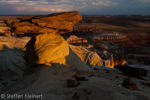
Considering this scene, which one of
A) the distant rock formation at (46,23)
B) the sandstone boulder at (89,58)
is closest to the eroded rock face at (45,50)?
the distant rock formation at (46,23)

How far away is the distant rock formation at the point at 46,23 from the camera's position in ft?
21.0

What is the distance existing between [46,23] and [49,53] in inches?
113

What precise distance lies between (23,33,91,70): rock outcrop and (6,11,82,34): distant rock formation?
1.90 metres

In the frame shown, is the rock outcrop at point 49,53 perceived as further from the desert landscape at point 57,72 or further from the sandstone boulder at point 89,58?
the sandstone boulder at point 89,58

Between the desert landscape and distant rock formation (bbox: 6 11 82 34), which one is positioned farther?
distant rock formation (bbox: 6 11 82 34)

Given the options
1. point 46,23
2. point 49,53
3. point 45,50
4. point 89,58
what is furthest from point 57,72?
point 89,58

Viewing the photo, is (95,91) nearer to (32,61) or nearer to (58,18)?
(32,61)

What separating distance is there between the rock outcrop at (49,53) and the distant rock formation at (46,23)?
74.9 inches

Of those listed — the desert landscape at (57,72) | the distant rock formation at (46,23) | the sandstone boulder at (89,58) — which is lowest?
the sandstone boulder at (89,58)

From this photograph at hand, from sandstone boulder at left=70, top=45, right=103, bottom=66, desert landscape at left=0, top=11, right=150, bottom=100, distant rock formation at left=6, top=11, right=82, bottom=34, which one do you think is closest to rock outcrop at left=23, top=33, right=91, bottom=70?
desert landscape at left=0, top=11, right=150, bottom=100

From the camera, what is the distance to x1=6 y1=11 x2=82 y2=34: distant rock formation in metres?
6.39

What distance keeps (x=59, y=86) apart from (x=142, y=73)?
3.58 metres

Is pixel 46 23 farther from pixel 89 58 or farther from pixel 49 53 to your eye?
pixel 89 58

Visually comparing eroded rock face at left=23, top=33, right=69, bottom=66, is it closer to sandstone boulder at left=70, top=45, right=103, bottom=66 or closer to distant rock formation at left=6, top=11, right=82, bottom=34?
distant rock formation at left=6, top=11, right=82, bottom=34
